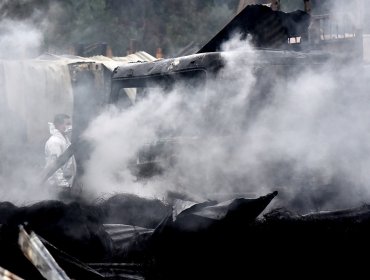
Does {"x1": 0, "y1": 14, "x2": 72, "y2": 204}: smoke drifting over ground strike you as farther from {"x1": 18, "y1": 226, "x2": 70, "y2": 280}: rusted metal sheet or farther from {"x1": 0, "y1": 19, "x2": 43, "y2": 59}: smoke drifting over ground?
{"x1": 18, "y1": 226, "x2": 70, "y2": 280}: rusted metal sheet

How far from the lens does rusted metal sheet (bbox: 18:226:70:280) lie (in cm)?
265

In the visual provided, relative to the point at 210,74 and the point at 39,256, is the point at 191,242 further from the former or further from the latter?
the point at 210,74

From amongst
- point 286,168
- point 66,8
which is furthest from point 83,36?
point 286,168

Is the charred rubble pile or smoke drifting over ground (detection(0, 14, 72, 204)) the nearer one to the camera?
the charred rubble pile

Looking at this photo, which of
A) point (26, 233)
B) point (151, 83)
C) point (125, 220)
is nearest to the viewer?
point (26, 233)

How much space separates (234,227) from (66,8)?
16.3 m

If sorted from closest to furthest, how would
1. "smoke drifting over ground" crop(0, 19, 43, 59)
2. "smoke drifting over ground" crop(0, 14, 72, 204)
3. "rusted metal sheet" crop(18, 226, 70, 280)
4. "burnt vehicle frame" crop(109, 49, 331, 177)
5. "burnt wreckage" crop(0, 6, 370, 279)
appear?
"rusted metal sheet" crop(18, 226, 70, 280) < "burnt wreckage" crop(0, 6, 370, 279) < "burnt vehicle frame" crop(109, 49, 331, 177) < "smoke drifting over ground" crop(0, 14, 72, 204) < "smoke drifting over ground" crop(0, 19, 43, 59)

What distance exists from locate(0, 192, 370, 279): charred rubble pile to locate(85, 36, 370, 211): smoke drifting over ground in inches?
23.4

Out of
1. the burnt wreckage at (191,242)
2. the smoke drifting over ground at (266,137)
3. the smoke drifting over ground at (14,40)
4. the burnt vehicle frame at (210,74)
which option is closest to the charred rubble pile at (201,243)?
the burnt wreckage at (191,242)

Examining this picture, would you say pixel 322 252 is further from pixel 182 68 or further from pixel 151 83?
pixel 151 83

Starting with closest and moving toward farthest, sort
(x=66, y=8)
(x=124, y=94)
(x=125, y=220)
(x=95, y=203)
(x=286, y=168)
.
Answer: (x=125, y=220) < (x=95, y=203) < (x=286, y=168) < (x=124, y=94) < (x=66, y=8)

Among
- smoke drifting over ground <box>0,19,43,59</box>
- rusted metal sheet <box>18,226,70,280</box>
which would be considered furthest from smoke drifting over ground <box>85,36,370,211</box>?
smoke drifting over ground <box>0,19,43,59</box>

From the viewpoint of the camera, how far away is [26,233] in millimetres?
2768

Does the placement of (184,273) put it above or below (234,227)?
below
